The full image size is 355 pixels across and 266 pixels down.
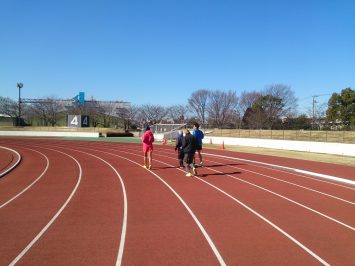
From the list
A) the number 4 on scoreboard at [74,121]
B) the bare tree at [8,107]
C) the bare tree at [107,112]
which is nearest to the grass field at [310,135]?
the number 4 on scoreboard at [74,121]

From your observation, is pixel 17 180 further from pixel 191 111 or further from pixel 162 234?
pixel 191 111

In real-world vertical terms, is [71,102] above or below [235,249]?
above

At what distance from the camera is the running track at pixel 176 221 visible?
18.6ft

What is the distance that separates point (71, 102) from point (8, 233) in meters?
92.3

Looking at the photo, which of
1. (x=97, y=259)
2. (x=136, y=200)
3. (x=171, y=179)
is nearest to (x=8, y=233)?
(x=97, y=259)

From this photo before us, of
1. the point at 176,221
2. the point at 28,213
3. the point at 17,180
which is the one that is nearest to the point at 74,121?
the point at 17,180

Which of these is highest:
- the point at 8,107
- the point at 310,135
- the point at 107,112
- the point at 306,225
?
the point at 8,107

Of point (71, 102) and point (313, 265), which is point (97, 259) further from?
point (71, 102)

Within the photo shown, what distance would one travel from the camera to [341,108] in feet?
193

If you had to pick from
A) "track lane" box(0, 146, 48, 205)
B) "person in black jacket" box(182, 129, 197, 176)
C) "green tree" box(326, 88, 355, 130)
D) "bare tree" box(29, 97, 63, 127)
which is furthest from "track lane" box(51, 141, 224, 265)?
"bare tree" box(29, 97, 63, 127)

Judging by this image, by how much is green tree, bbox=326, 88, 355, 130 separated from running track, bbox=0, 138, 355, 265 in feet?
158

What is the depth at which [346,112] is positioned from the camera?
57.9m

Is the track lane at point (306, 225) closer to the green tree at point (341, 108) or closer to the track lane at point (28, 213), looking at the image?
the track lane at point (28, 213)

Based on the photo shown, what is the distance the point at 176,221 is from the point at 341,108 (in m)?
56.8
